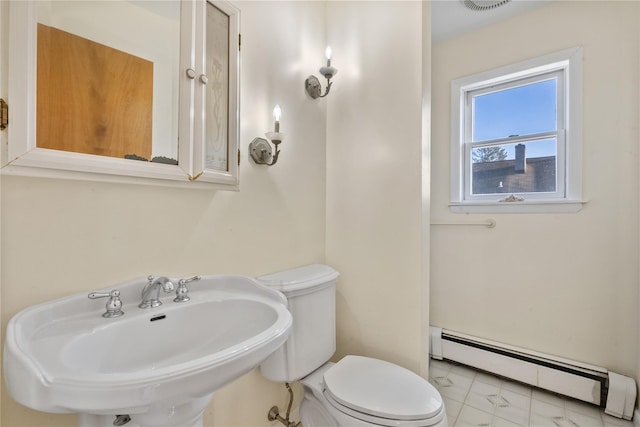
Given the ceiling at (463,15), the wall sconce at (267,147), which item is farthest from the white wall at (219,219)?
the ceiling at (463,15)

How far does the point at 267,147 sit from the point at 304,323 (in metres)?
0.74

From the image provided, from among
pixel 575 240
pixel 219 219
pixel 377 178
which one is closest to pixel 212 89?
pixel 219 219

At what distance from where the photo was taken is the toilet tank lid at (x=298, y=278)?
1079 millimetres

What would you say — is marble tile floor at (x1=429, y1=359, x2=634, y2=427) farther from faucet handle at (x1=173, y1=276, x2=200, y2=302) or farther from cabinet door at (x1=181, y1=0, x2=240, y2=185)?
cabinet door at (x1=181, y1=0, x2=240, y2=185)

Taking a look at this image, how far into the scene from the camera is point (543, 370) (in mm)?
1612

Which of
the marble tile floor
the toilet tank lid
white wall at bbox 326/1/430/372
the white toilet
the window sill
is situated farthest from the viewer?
the window sill

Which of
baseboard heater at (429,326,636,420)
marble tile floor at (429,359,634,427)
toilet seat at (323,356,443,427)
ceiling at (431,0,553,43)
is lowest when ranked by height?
marble tile floor at (429,359,634,427)

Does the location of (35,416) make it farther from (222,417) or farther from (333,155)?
(333,155)

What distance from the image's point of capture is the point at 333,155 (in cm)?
154

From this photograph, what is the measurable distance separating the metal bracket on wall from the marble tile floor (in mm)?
1999

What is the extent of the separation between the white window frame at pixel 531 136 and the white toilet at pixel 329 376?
128 cm

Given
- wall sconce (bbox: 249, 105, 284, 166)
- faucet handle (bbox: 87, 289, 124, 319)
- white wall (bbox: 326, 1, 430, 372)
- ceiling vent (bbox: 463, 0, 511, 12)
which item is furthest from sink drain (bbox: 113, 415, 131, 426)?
ceiling vent (bbox: 463, 0, 511, 12)

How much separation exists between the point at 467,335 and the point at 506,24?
2090mm

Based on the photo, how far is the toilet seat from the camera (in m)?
0.91
